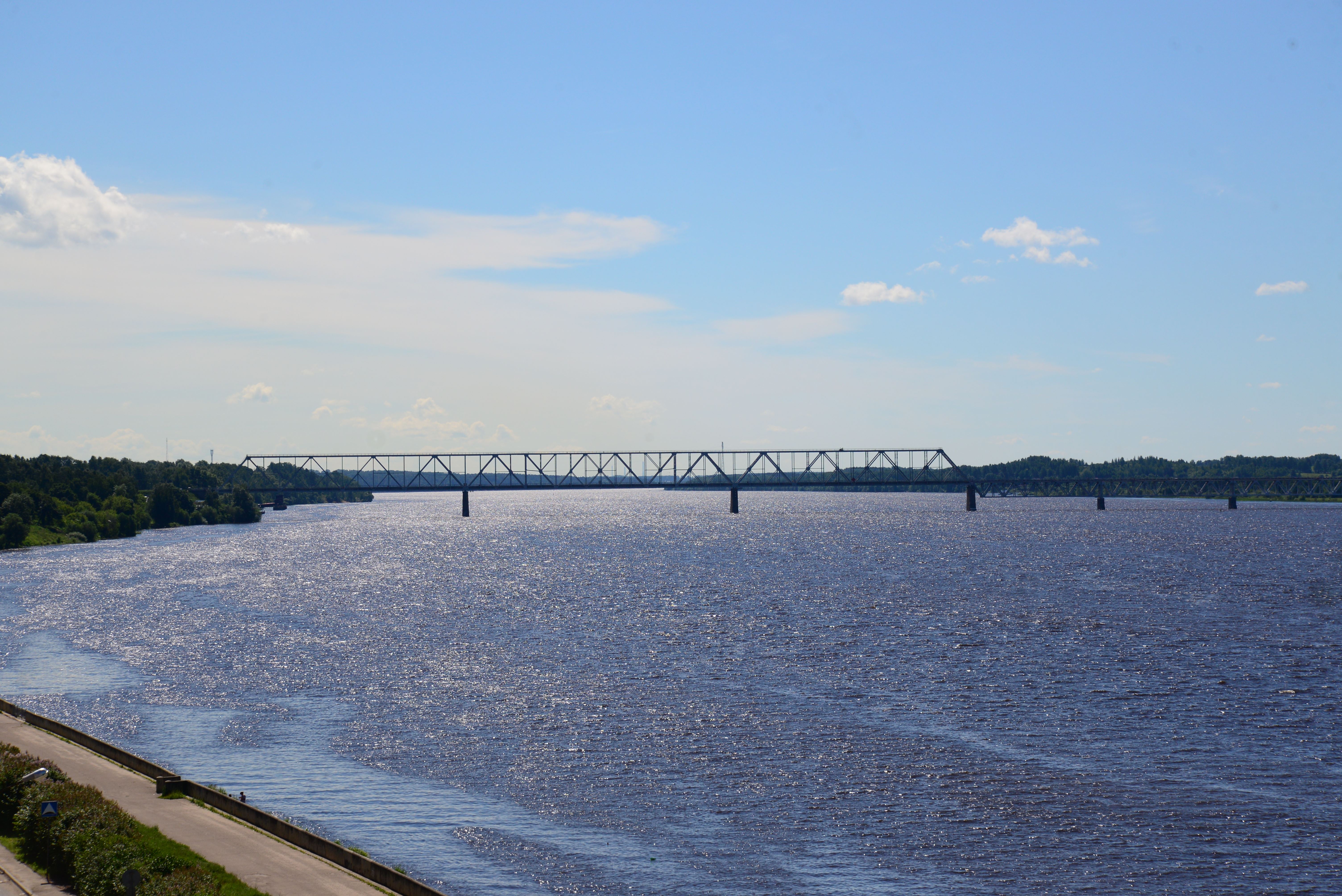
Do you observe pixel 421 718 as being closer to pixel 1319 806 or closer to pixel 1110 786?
pixel 1110 786

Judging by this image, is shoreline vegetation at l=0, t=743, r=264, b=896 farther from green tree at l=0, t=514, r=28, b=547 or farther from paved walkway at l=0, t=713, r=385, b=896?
green tree at l=0, t=514, r=28, b=547

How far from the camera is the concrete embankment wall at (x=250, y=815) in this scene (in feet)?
91.6

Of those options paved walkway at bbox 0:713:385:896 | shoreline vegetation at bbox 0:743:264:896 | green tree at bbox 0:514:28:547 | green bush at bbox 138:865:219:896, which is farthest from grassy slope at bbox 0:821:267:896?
green tree at bbox 0:514:28:547

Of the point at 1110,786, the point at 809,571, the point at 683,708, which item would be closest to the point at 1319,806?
the point at 1110,786

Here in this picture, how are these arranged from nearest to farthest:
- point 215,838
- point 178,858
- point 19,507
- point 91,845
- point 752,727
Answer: point 91,845 < point 178,858 < point 215,838 < point 752,727 < point 19,507

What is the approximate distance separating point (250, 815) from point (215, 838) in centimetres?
188

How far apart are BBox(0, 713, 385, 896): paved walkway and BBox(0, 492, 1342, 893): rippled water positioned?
510cm

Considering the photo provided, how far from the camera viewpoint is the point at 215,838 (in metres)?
31.7

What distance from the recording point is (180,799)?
3594cm

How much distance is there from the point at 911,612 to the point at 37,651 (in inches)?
2935

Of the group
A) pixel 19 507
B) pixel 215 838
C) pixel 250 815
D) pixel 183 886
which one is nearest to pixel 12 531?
pixel 19 507

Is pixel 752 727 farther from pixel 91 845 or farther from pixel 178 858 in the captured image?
pixel 91 845

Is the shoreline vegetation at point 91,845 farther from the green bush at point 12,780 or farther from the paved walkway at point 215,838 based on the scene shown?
the paved walkway at point 215,838

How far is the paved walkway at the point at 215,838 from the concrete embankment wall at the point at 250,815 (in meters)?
0.25
